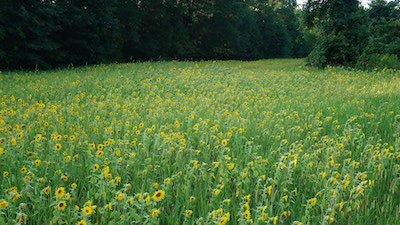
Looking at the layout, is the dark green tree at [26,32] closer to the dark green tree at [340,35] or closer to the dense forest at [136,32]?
the dense forest at [136,32]

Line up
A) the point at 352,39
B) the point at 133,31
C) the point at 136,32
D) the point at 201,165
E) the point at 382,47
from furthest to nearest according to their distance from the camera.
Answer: the point at 136,32 → the point at 133,31 → the point at 352,39 → the point at 382,47 → the point at 201,165

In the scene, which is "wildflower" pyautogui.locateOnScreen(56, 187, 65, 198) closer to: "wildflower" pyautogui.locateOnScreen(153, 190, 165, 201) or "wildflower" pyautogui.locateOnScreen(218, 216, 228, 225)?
"wildflower" pyautogui.locateOnScreen(153, 190, 165, 201)

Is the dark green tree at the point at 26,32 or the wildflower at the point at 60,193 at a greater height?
the dark green tree at the point at 26,32

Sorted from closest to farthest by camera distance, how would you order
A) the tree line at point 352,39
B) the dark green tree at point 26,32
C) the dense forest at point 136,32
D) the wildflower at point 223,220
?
the wildflower at point 223,220 → the dark green tree at point 26,32 → the dense forest at point 136,32 → the tree line at point 352,39

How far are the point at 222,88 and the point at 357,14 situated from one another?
37.8 ft

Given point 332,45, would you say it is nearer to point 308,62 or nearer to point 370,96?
point 308,62

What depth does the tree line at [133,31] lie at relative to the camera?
14.4 metres

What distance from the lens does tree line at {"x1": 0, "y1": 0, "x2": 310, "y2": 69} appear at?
14.4 meters

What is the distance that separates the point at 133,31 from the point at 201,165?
2335 cm

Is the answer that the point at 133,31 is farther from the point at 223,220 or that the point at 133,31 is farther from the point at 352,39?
the point at 223,220

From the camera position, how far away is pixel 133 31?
81.1 ft

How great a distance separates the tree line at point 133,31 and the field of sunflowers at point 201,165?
26.5 ft

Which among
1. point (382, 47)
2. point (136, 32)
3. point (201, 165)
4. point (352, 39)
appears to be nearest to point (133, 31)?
point (136, 32)

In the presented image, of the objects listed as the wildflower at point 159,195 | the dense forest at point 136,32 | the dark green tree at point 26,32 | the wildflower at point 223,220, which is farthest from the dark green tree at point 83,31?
the wildflower at point 223,220
